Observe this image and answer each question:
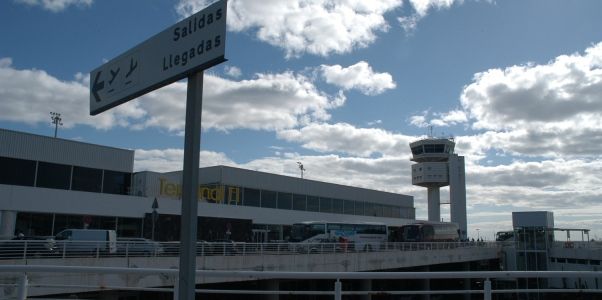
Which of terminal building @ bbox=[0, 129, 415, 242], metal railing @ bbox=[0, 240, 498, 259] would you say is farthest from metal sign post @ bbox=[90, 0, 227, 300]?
terminal building @ bbox=[0, 129, 415, 242]

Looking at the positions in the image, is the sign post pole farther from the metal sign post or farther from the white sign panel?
the white sign panel

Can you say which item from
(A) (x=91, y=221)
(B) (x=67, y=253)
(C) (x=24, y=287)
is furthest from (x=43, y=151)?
(C) (x=24, y=287)

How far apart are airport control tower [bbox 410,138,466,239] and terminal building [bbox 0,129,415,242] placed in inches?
1074

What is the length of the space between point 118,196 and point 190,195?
126ft

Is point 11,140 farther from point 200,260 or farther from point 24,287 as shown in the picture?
point 24,287

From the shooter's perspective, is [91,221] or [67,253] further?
[91,221]

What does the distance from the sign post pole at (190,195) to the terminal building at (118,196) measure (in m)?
21.4

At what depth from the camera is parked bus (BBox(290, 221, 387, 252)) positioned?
146ft

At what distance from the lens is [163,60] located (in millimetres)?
4656

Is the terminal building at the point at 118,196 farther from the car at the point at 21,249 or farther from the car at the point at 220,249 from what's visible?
the car at the point at 21,249

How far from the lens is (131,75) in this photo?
16.2ft

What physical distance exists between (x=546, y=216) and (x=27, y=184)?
46.6 m

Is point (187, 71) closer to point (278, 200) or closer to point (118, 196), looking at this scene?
point (118, 196)

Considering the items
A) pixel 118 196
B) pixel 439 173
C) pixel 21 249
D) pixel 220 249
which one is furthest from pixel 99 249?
pixel 439 173
